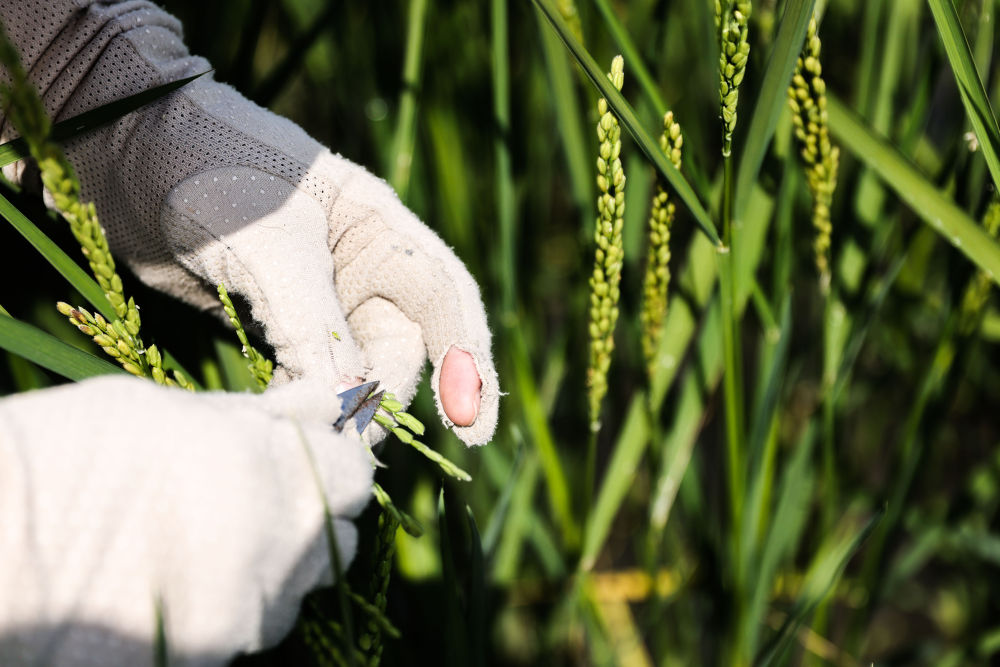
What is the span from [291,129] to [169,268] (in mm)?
143

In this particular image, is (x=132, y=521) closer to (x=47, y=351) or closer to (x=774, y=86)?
(x=47, y=351)

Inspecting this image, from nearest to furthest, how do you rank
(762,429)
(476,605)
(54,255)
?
(54,255), (476,605), (762,429)

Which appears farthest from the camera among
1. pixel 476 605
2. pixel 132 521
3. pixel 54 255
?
pixel 476 605

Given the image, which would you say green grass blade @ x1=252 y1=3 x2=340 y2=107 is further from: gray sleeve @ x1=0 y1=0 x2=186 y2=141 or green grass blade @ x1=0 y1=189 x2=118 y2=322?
green grass blade @ x1=0 y1=189 x2=118 y2=322

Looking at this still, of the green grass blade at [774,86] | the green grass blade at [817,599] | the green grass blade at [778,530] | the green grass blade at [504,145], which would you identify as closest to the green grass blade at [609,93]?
the green grass blade at [774,86]

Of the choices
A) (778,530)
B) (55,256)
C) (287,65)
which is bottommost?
(778,530)

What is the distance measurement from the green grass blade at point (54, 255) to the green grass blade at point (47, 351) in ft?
0.13

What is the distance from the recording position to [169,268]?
1.83ft

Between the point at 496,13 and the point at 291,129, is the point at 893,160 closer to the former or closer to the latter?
the point at 496,13

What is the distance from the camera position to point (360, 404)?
451 millimetres

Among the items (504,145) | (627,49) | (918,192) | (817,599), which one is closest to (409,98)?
(504,145)

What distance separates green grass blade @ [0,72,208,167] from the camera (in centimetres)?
46

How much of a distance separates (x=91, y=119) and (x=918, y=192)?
0.61 meters

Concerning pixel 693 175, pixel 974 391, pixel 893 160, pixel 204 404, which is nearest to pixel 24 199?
pixel 204 404
